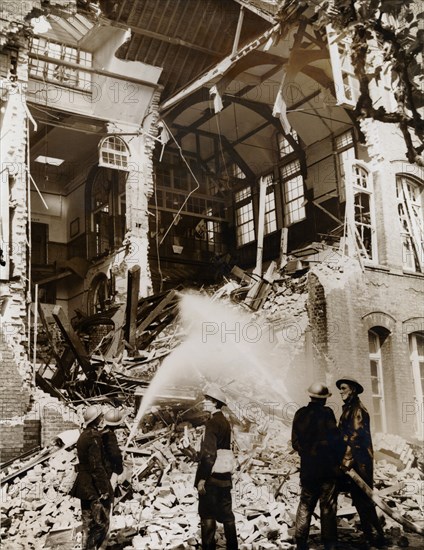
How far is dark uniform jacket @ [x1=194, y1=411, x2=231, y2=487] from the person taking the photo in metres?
6.07

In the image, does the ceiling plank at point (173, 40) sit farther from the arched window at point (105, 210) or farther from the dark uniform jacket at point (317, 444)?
the dark uniform jacket at point (317, 444)

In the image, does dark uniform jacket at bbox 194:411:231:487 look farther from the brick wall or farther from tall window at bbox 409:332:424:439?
tall window at bbox 409:332:424:439

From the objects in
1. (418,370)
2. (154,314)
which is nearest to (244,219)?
(154,314)

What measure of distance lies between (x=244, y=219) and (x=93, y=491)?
636 cm

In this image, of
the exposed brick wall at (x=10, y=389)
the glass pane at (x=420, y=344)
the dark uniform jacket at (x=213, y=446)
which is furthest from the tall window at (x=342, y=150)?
the exposed brick wall at (x=10, y=389)

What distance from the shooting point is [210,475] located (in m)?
6.07

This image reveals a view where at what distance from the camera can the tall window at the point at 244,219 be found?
36.9 ft

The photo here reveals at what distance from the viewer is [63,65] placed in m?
9.66

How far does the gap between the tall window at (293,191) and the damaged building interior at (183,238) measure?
1.8 inches

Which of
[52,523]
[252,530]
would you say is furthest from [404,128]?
[52,523]

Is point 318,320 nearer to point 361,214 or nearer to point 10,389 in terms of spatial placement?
point 361,214

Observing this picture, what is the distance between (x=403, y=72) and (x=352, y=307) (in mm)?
3252

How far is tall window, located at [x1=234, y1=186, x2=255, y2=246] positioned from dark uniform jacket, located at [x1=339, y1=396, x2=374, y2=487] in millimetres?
4869

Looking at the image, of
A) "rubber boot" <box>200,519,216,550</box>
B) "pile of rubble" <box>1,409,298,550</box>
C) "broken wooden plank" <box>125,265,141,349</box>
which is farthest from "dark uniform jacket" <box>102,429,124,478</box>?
"broken wooden plank" <box>125,265,141,349</box>
